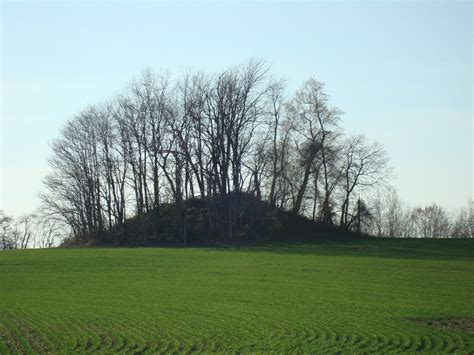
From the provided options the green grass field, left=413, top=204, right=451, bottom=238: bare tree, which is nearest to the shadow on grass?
the green grass field

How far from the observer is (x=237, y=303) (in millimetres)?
25859

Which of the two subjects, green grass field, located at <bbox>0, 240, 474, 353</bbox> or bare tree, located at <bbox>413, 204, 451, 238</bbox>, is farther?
bare tree, located at <bbox>413, 204, 451, 238</bbox>

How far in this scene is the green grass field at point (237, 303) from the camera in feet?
61.1

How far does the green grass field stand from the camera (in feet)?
61.1

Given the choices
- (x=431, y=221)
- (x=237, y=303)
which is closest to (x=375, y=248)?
(x=237, y=303)

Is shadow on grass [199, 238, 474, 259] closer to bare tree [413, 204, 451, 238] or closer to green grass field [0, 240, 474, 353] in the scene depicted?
green grass field [0, 240, 474, 353]

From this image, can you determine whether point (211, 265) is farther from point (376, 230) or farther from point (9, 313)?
point (376, 230)

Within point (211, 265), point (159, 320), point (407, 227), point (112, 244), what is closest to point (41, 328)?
point (159, 320)

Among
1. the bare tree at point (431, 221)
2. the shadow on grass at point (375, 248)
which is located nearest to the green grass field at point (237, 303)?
the shadow on grass at point (375, 248)

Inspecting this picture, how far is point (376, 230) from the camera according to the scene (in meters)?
95.6

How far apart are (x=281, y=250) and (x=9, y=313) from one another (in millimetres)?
30828

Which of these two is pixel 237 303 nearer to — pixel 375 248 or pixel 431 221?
pixel 375 248

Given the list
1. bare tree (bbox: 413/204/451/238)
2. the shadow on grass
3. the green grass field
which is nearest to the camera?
the green grass field

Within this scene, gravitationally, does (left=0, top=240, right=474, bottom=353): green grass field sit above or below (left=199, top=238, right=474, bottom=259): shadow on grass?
below
